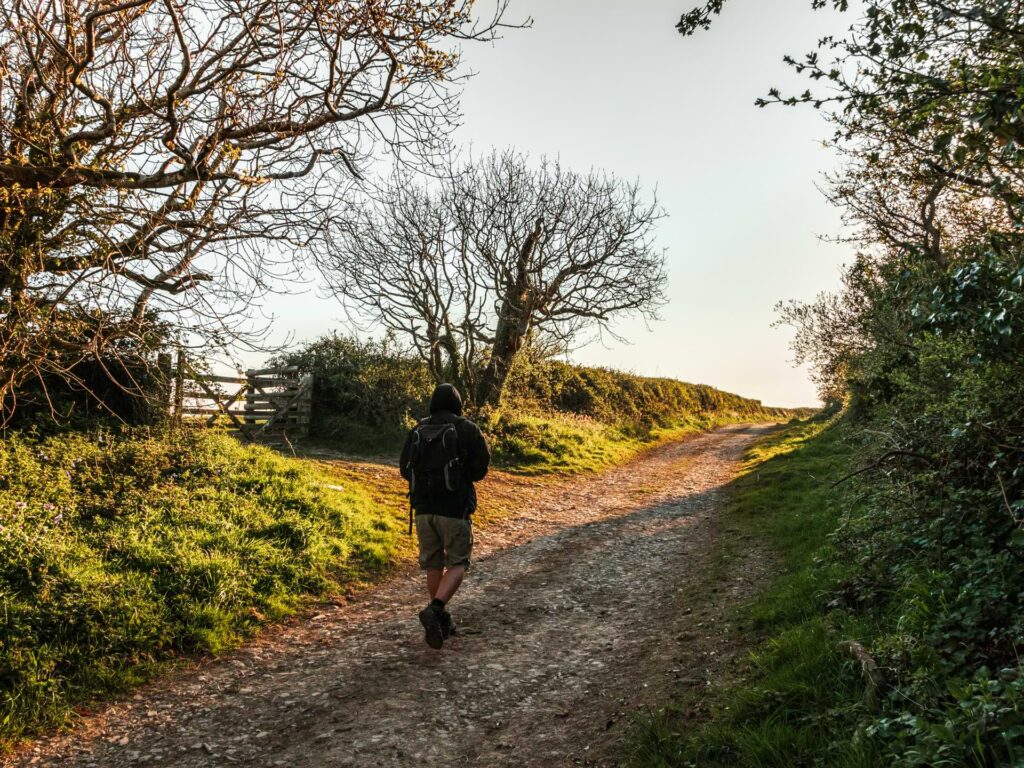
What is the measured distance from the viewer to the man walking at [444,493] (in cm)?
645

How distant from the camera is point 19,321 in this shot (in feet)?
26.3

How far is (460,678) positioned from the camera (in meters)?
5.61

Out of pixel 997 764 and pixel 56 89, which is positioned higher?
pixel 56 89

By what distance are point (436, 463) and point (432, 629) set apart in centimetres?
173

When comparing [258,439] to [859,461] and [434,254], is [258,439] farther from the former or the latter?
[859,461]

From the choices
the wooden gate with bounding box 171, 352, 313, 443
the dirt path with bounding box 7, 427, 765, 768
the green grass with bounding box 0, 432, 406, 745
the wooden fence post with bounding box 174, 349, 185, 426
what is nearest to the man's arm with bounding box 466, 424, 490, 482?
the dirt path with bounding box 7, 427, 765, 768

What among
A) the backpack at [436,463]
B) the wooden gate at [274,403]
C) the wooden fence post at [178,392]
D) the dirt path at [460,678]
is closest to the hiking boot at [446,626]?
the dirt path at [460,678]

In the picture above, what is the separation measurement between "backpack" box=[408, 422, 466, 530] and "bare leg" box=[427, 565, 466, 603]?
2.70 ft

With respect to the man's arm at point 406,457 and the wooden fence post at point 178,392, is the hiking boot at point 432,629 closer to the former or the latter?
the man's arm at point 406,457

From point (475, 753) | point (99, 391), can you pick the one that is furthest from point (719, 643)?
point (99, 391)

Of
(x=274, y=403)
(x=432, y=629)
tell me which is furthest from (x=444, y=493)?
(x=274, y=403)

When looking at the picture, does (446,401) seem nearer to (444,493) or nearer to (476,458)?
(476,458)

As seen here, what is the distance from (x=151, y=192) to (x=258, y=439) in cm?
1178

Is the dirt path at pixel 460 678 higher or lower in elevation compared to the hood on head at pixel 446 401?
lower
